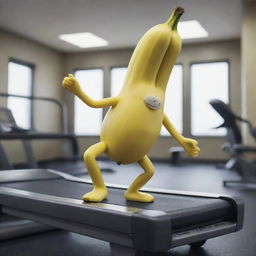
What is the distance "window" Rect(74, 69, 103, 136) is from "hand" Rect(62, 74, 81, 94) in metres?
5.88

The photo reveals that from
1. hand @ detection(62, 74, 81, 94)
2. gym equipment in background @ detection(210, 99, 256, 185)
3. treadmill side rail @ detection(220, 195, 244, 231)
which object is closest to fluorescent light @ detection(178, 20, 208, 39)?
gym equipment in background @ detection(210, 99, 256, 185)

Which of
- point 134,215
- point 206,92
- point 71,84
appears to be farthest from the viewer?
point 206,92

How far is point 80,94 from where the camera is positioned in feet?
3.68

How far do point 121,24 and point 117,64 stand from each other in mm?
1678

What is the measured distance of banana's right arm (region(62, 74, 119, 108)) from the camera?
3.55 ft

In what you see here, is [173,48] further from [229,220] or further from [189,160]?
[189,160]

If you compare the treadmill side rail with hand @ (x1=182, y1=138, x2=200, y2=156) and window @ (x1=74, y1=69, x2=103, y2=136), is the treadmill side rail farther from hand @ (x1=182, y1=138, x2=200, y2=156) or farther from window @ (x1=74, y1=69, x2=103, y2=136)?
window @ (x1=74, y1=69, x2=103, y2=136)

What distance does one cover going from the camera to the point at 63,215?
1.14m

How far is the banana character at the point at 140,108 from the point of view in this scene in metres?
1.14

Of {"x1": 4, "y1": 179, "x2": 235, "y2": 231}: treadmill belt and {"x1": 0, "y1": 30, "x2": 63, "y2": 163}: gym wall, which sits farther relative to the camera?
{"x1": 0, "y1": 30, "x2": 63, "y2": 163}: gym wall

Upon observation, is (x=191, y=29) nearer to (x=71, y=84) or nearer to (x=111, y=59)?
(x=111, y=59)

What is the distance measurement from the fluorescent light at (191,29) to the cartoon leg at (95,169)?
436cm

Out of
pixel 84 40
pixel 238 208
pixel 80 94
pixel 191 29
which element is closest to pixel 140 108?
pixel 80 94

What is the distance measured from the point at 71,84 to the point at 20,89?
5260 mm
